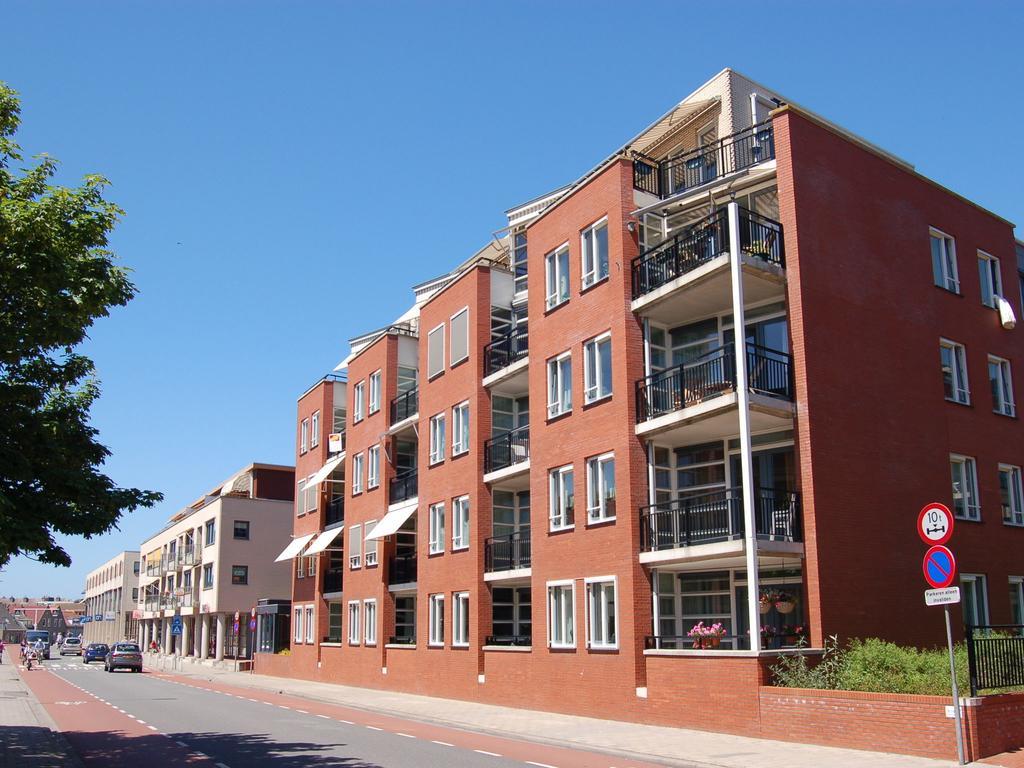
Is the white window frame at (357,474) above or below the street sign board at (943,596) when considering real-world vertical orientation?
above

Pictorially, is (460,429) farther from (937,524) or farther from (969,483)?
(937,524)

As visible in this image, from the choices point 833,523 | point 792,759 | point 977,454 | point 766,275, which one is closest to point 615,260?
point 766,275

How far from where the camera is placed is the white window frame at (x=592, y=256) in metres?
24.8

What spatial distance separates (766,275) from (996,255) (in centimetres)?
999

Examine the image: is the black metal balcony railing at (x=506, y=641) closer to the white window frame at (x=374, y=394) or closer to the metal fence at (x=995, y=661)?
the white window frame at (x=374, y=394)

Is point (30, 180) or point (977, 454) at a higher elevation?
point (30, 180)

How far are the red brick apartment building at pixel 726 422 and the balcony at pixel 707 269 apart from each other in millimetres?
86

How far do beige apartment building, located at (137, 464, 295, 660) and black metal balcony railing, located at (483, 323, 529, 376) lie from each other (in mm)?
32626

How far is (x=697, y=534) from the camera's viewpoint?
70.8 ft

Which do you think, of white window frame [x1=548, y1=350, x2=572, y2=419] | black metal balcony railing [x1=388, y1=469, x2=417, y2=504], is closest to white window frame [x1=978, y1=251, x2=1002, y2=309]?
white window frame [x1=548, y1=350, x2=572, y2=419]

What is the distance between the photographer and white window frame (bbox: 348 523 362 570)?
3909cm

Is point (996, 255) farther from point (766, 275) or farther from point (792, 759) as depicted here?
point (792, 759)

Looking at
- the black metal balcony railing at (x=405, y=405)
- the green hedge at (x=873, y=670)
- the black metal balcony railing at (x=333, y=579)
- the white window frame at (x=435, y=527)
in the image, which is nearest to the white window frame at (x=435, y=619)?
the white window frame at (x=435, y=527)

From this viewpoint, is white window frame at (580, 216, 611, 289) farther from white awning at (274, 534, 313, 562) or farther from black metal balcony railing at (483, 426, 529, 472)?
white awning at (274, 534, 313, 562)
